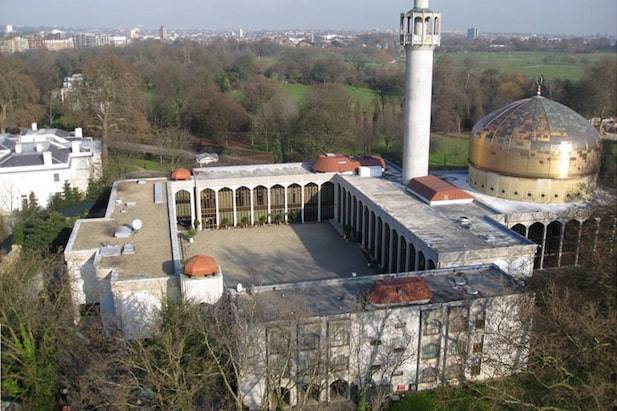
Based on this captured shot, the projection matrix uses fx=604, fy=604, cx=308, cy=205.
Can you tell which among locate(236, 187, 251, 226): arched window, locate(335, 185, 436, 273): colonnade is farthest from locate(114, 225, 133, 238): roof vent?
locate(335, 185, 436, 273): colonnade

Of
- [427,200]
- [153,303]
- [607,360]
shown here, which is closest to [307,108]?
[427,200]

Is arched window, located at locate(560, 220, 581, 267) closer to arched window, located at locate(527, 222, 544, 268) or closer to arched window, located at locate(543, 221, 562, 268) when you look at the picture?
arched window, located at locate(543, 221, 562, 268)

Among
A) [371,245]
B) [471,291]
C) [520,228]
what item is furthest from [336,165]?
[471,291]

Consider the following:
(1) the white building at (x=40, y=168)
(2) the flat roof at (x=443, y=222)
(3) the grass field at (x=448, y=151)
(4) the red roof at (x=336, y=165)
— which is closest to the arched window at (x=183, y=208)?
(1) the white building at (x=40, y=168)

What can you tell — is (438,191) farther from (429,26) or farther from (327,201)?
(327,201)

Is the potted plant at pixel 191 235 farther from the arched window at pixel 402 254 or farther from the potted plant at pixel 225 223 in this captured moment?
the arched window at pixel 402 254

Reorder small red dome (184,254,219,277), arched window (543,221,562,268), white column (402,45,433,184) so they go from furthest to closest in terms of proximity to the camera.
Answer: white column (402,45,433,184) < arched window (543,221,562,268) < small red dome (184,254,219,277)
